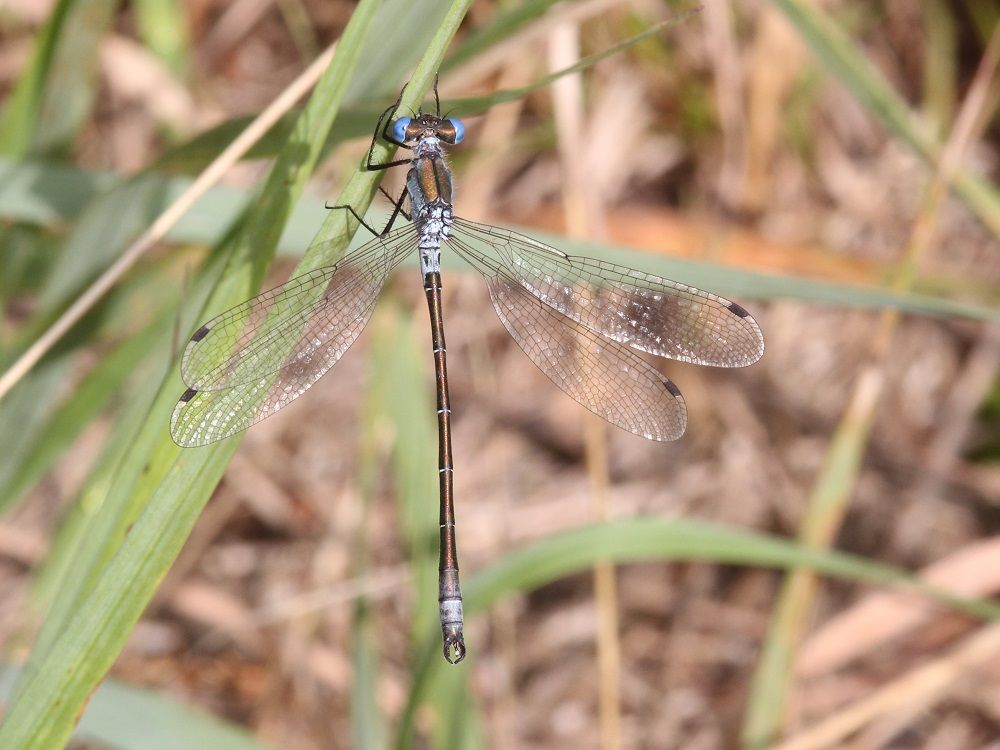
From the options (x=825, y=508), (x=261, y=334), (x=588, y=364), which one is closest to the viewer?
(x=261, y=334)

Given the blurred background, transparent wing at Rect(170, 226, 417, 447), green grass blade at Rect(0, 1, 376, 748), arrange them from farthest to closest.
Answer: the blurred background → transparent wing at Rect(170, 226, 417, 447) → green grass blade at Rect(0, 1, 376, 748)

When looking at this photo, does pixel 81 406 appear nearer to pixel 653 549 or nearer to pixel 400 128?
pixel 400 128

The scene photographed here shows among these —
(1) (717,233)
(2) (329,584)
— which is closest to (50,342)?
(2) (329,584)

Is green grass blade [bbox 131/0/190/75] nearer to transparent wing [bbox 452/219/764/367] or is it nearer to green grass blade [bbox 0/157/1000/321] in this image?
green grass blade [bbox 0/157/1000/321]

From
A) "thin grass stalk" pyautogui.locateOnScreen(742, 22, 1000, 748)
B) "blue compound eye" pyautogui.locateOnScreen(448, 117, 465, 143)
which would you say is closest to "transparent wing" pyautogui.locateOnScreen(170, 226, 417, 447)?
"blue compound eye" pyautogui.locateOnScreen(448, 117, 465, 143)

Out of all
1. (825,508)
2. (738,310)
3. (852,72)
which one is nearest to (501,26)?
(738,310)

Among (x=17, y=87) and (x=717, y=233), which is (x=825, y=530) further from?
(x=17, y=87)
